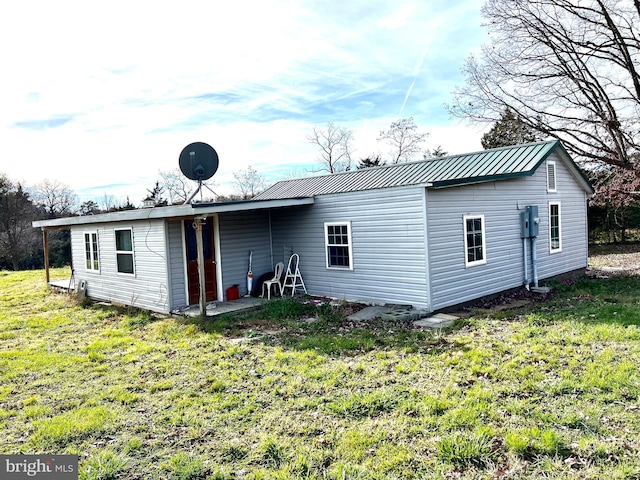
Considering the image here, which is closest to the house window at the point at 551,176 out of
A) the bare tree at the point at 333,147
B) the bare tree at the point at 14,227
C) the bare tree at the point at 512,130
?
the bare tree at the point at 512,130

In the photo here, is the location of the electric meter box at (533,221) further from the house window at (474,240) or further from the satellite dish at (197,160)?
the satellite dish at (197,160)

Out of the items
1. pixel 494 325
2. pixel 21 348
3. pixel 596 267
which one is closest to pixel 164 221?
pixel 21 348

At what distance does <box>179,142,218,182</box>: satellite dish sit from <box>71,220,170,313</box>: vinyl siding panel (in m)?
1.33

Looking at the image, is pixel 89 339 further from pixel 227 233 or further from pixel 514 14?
pixel 514 14

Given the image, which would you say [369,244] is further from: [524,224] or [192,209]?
[524,224]

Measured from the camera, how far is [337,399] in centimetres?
461

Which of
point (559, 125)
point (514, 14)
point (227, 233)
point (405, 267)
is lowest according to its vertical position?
point (405, 267)

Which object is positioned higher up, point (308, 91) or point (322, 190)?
point (308, 91)

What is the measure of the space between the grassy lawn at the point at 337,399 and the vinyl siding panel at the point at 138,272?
74.5 inches

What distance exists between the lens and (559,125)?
17562 mm

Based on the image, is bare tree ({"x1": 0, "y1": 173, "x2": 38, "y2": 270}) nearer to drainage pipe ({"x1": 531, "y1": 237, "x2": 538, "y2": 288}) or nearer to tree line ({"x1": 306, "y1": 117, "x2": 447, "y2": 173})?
tree line ({"x1": 306, "y1": 117, "x2": 447, "y2": 173})

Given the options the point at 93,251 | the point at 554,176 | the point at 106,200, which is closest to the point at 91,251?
the point at 93,251

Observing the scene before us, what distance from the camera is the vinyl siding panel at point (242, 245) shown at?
10.5 m

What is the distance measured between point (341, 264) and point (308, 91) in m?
14.8
